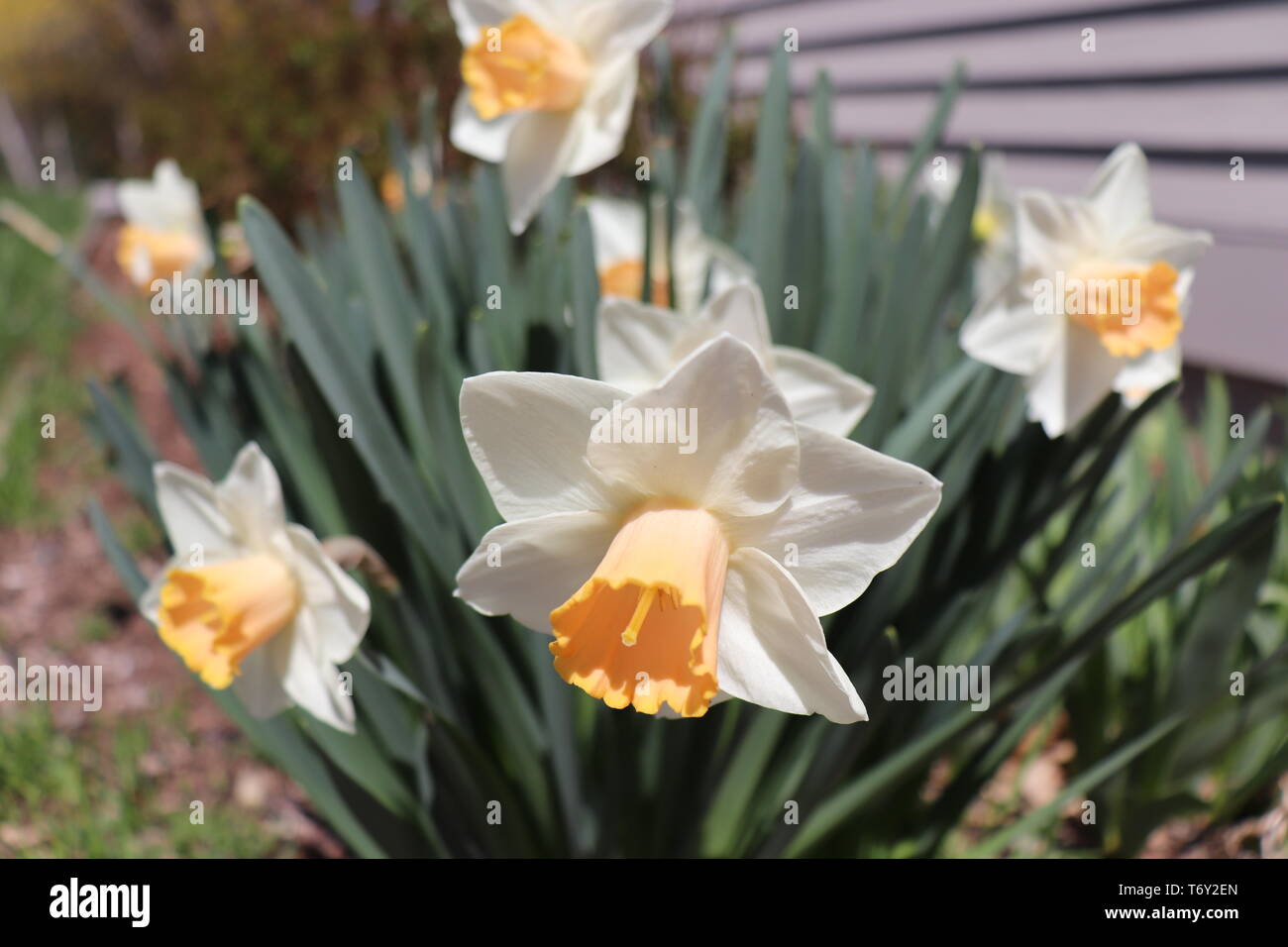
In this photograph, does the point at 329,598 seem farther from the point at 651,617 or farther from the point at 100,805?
the point at 100,805

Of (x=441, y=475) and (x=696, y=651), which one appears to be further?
(x=441, y=475)

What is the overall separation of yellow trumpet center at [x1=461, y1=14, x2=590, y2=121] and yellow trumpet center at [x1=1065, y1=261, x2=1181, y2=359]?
720 millimetres

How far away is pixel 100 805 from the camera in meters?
1.64

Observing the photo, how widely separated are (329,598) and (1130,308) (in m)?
1.05

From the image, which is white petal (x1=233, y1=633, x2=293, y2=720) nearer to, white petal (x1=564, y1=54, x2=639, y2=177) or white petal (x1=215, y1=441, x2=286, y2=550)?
white petal (x1=215, y1=441, x2=286, y2=550)

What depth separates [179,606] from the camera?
1043 mm

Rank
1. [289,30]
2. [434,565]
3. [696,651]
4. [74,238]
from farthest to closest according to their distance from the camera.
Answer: [74,238], [289,30], [434,565], [696,651]

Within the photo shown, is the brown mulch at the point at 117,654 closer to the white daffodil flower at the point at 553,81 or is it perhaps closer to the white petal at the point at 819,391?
the white daffodil flower at the point at 553,81

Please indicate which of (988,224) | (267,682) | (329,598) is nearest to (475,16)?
(329,598)

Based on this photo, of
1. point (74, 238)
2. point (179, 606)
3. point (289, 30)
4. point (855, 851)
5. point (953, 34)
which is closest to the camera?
point (179, 606)
